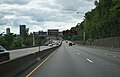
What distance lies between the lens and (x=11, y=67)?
1370 centimetres

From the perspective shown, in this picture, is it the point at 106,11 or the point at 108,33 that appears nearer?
the point at 106,11

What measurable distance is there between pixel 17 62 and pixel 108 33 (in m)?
87.5

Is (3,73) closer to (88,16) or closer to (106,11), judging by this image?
(106,11)

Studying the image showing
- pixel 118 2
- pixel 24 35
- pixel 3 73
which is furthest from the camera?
pixel 24 35

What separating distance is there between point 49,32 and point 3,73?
93497 millimetres

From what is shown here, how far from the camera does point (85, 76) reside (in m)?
13.7

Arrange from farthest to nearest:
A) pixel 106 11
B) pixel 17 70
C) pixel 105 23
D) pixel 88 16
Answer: pixel 88 16 < pixel 105 23 < pixel 106 11 < pixel 17 70

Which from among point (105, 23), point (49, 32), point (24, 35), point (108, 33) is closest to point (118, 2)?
point (105, 23)

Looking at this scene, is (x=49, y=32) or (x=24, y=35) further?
(x=24, y=35)

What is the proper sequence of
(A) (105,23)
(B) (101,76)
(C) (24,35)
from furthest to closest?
(C) (24,35) < (A) (105,23) < (B) (101,76)

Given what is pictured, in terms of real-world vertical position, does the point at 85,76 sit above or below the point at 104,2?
below

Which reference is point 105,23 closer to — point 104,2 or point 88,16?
point 104,2

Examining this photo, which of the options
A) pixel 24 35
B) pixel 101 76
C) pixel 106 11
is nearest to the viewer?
pixel 101 76

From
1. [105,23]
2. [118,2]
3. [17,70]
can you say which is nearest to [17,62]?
[17,70]
